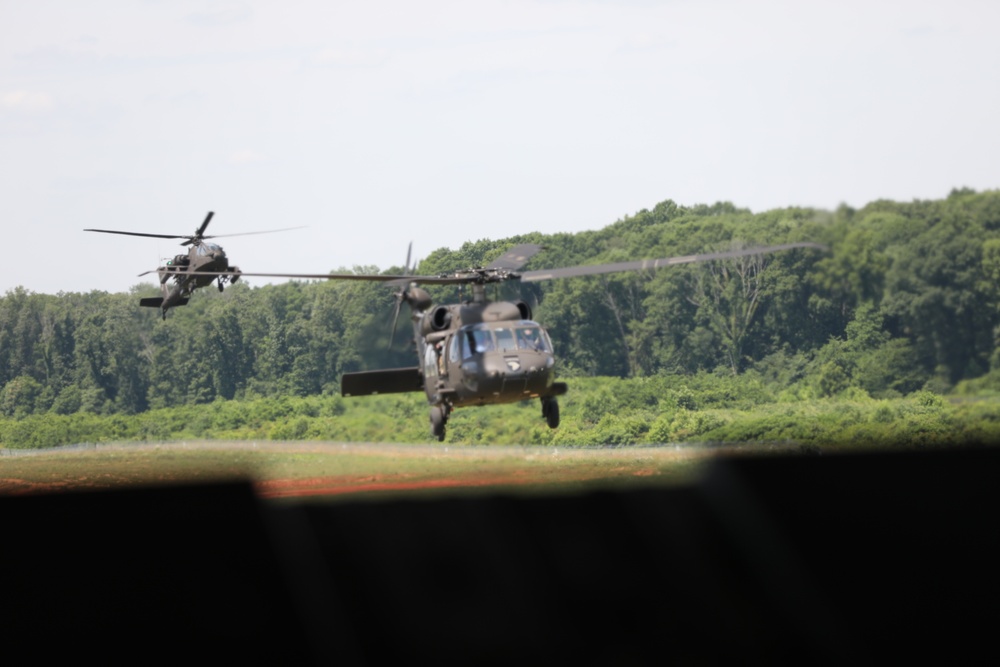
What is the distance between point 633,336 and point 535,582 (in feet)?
156

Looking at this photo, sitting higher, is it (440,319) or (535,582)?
(440,319)

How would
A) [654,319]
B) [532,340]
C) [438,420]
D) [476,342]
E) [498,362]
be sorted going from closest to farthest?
1. [498,362]
2. [476,342]
3. [532,340]
4. [438,420]
5. [654,319]

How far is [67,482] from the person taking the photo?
4212 cm

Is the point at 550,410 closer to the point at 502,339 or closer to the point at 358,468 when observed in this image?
the point at 502,339

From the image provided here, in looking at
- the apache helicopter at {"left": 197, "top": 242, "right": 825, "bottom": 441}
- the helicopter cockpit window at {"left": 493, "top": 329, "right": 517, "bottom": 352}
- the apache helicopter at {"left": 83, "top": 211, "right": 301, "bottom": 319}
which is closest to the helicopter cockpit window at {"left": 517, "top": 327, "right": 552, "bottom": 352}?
the apache helicopter at {"left": 197, "top": 242, "right": 825, "bottom": 441}

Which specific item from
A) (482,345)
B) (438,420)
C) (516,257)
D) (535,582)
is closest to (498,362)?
(482,345)

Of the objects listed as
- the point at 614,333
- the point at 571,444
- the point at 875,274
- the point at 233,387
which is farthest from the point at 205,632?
the point at 233,387

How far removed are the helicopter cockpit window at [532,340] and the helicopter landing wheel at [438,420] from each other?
3.18m

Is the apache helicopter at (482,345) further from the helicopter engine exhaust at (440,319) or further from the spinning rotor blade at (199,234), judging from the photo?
the spinning rotor blade at (199,234)

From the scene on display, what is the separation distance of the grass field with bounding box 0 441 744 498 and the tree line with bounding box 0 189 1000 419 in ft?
16.1

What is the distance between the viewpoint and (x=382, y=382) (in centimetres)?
3422

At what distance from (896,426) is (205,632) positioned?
112 feet

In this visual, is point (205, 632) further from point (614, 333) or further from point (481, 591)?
point (614, 333)

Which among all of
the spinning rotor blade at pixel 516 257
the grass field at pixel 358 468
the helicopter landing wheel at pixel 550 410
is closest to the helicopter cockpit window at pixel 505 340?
the spinning rotor blade at pixel 516 257
